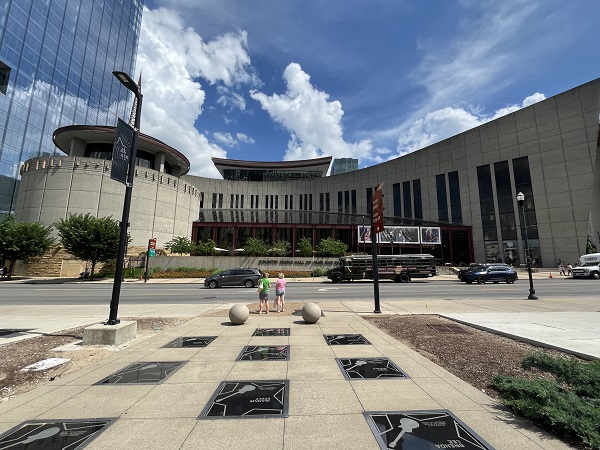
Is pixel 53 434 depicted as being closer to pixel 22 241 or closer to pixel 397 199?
pixel 22 241

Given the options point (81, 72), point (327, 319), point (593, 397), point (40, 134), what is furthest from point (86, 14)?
point (593, 397)

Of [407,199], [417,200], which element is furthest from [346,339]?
[407,199]

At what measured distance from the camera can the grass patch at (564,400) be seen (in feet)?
10.8

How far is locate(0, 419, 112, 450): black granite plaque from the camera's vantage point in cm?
320

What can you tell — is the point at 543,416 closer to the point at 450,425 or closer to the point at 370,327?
the point at 450,425

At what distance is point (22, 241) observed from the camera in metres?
34.5

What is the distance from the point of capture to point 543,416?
3.66 meters

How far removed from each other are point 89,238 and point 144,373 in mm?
35510

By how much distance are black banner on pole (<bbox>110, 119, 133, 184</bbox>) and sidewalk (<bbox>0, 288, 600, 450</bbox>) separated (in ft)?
15.5

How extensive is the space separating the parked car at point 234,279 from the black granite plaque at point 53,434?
2286cm

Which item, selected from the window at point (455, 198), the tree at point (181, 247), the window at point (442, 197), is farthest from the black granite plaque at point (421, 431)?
the window at point (442, 197)

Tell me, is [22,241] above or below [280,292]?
above

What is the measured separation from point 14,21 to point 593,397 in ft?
349

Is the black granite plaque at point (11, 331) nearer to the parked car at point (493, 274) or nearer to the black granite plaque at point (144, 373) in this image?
the black granite plaque at point (144, 373)
